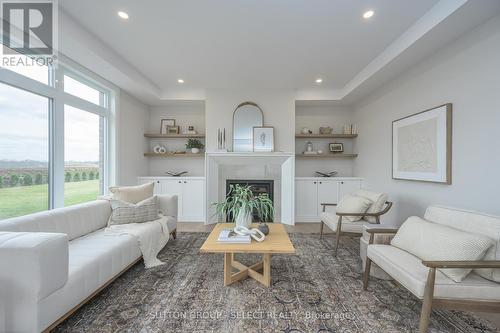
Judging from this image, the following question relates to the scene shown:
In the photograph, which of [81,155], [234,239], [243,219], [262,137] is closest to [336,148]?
[262,137]

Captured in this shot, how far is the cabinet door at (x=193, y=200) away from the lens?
4469 millimetres

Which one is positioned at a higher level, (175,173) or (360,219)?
(175,173)

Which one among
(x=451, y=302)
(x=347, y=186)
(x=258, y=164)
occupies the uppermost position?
(x=258, y=164)

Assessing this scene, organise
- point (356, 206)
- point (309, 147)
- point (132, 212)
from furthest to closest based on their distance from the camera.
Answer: point (309, 147) → point (356, 206) → point (132, 212)

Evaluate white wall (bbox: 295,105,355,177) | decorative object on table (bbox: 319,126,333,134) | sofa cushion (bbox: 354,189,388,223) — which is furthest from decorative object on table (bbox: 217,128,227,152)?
sofa cushion (bbox: 354,189,388,223)

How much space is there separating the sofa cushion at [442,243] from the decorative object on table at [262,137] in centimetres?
275

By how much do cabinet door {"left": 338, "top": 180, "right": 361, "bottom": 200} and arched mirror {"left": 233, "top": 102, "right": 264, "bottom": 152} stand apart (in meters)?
2.02

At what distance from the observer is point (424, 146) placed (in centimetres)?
279

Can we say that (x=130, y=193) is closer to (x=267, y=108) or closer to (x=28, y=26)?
(x=28, y=26)

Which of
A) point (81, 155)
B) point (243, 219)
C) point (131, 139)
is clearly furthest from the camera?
point (131, 139)

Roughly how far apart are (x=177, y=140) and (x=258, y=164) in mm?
2009

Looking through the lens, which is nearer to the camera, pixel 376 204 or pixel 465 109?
pixel 465 109

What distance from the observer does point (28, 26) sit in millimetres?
2229

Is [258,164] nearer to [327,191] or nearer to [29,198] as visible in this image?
[327,191]
